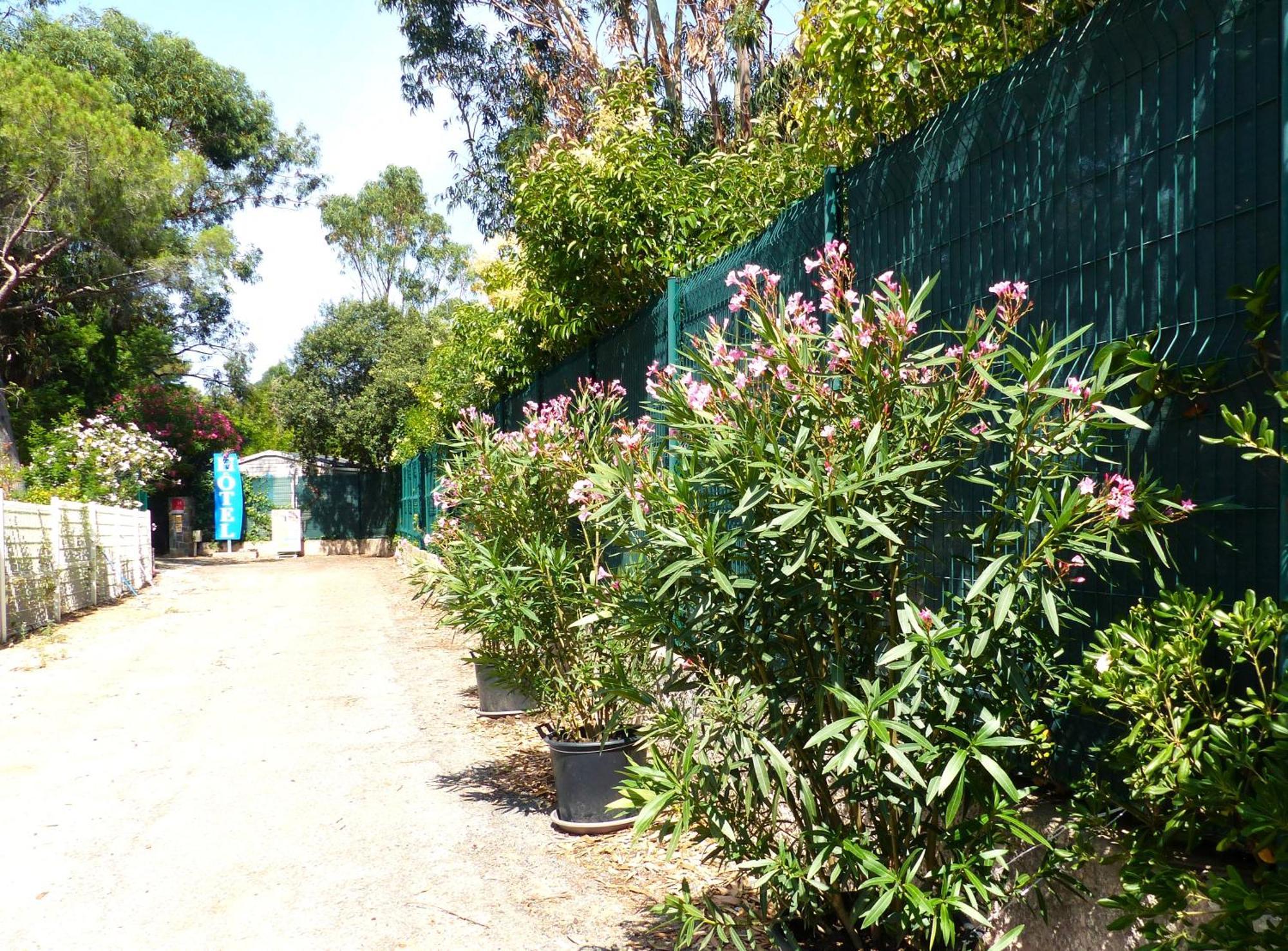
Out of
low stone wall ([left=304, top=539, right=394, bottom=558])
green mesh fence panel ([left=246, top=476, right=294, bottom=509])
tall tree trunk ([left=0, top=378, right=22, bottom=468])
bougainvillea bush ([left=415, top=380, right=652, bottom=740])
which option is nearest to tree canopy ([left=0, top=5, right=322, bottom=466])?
tall tree trunk ([left=0, top=378, right=22, bottom=468])

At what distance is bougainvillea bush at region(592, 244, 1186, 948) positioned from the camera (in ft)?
7.35

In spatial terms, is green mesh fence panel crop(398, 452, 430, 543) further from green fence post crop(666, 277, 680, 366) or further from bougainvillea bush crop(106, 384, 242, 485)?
green fence post crop(666, 277, 680, 366)

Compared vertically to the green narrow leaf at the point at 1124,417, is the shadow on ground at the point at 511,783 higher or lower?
lower

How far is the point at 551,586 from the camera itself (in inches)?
193

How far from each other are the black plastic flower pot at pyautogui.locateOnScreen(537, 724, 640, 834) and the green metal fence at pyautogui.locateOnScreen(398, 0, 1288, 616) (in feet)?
6.61

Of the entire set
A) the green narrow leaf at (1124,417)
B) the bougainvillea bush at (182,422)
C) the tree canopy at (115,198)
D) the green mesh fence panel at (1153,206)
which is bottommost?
the green narrow leaf at (1124,417)

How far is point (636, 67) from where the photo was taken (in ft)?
30.5

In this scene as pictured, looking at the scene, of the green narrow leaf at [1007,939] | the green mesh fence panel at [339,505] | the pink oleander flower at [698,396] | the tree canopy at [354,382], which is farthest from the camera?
the green mesh fence panel at [339,505]

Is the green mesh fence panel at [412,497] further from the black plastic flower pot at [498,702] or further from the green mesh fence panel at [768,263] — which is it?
the green mesh fence panel at [768,263]

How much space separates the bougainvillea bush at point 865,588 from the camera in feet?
7.35

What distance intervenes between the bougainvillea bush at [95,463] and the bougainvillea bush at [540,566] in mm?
13279

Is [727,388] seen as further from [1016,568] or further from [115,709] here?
[115,709]

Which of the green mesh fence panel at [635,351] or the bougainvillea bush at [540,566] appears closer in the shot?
the bougainvillea bush at [540,566]

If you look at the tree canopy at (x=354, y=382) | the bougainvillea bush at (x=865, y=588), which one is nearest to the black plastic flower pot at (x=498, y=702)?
the bougainvillea bush at (x=865, y=588)
